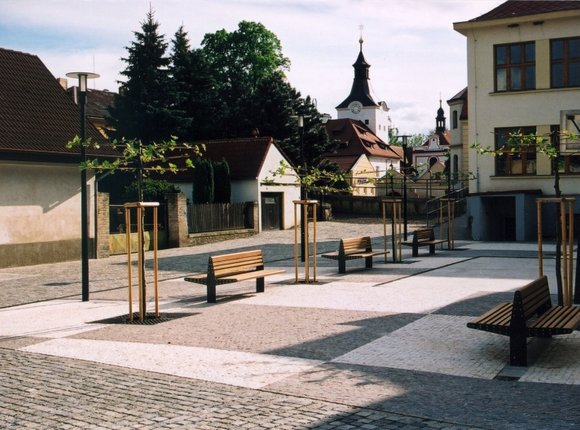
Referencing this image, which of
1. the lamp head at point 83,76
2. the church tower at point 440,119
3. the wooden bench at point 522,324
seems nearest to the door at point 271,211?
the lamp head at point 83,76

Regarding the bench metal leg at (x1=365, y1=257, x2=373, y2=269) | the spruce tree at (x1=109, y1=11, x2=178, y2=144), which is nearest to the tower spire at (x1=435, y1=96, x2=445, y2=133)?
the spruce tree at (x1=109, y1=11, x2=178, y2=144)

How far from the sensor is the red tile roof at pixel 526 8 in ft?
102

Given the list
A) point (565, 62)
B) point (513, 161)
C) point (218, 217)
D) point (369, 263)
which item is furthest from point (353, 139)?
Result: point (369, 263)

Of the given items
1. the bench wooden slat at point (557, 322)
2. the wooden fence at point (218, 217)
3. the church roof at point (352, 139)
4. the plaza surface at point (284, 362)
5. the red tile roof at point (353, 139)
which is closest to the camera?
the plaza surface at point (284, 362)

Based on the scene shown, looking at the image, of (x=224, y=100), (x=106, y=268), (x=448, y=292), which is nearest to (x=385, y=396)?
(x=448, y=292)

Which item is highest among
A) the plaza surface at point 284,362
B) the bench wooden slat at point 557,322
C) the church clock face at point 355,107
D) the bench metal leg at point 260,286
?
the church clock face at point 355,107

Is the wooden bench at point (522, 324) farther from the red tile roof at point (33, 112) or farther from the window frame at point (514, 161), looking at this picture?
the window frame at point (514, 161)

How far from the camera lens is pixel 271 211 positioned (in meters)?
40.1

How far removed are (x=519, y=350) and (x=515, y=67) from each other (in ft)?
85.0

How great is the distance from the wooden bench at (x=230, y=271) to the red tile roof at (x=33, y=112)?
11111 mm

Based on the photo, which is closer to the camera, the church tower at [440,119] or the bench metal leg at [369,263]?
the bench metal leg at [369,263]

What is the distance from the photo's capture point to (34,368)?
8.62 meters

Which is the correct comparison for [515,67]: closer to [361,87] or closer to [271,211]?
[271,211]

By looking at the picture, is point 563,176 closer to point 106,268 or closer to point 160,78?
Result: point 106,268
